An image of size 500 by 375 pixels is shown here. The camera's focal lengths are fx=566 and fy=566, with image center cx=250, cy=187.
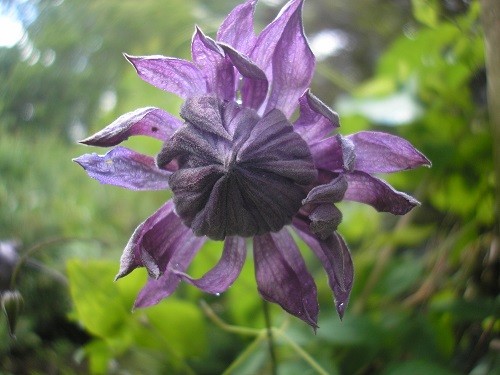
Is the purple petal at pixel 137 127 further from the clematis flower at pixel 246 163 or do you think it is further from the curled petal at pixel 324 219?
the curled petal at pixel 324 219

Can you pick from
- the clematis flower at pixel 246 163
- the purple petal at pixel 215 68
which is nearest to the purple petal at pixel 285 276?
the clematis flower at pixel 246 163

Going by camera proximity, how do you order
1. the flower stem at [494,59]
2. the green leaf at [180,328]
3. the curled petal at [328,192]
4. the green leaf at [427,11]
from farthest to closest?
the green leaf at [427,11] → the green leaf at [180,328] → the flower stem at [494,59] → the curled petal at [328,192]

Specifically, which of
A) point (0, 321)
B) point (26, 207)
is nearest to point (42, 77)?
point (26, 207)

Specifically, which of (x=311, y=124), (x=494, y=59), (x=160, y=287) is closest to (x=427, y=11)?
(x=494, y=59)

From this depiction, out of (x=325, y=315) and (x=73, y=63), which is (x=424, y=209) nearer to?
(x=325, y=315)

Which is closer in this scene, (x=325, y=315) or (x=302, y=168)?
(x=302, y=168)

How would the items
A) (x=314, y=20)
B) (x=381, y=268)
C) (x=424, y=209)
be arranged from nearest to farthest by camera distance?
(x=381, y=268), (x=424, y=209), (x=314, y=20)

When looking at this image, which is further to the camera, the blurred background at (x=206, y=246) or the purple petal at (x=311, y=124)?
the blurred background at (x=206, y=246)
